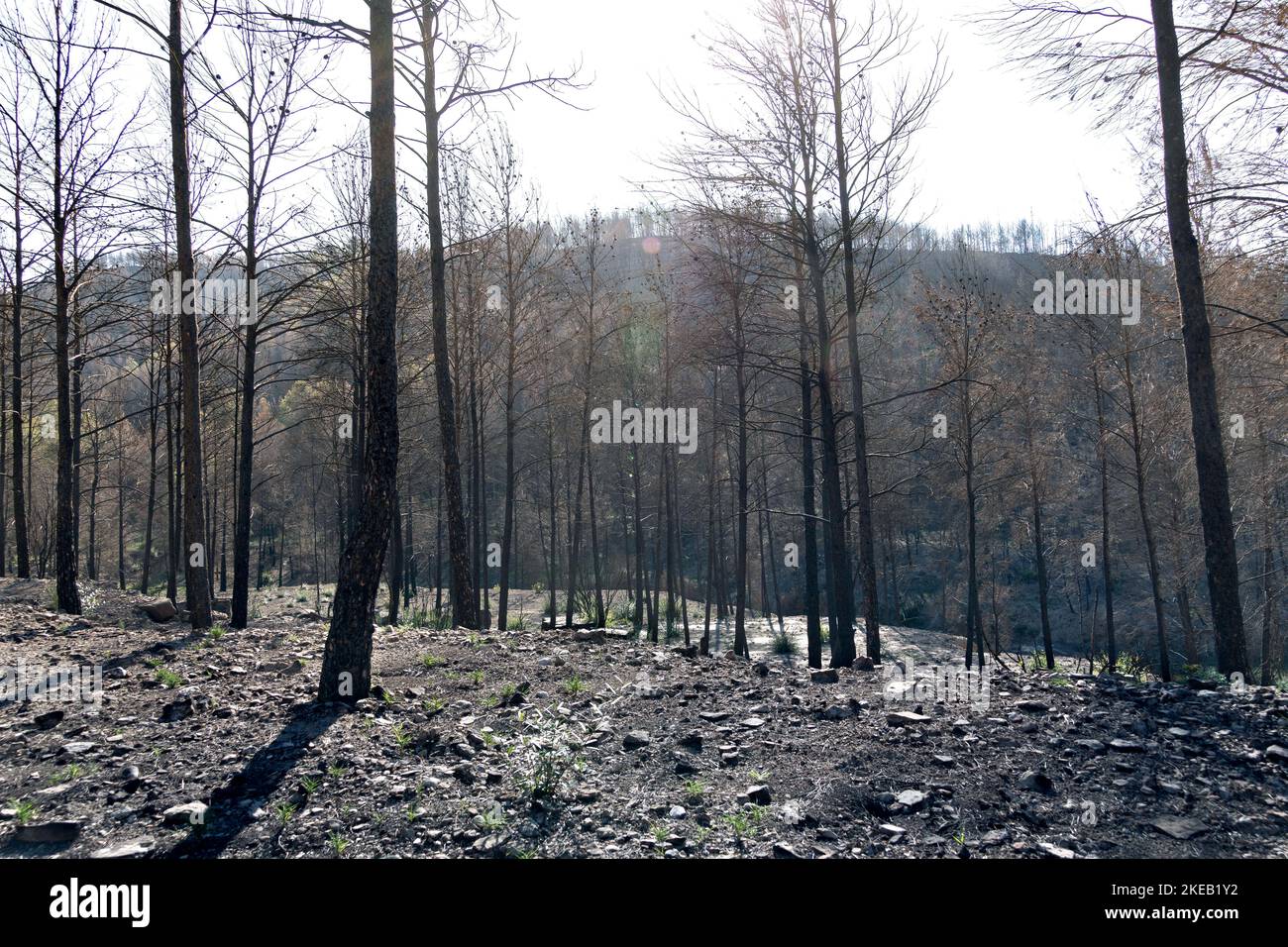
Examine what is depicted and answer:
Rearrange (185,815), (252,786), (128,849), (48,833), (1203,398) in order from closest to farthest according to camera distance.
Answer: (128,849), (48,833), (185,815), (252,786), (1203,398)

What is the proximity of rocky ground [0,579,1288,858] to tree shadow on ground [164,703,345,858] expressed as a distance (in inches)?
0.8

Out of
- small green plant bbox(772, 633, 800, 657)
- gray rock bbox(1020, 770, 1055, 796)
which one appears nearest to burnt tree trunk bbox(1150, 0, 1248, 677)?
gray rock bbox(1020, 770, 1055, 796)

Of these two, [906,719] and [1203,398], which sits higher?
[1203,398]

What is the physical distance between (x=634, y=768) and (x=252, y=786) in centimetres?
231

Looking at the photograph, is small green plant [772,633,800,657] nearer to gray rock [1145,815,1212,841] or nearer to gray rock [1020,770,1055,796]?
gray rock [1020,770,1055,796]

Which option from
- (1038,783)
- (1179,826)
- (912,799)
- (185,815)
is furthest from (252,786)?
(1179,826)

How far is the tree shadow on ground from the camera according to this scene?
396 centimetres

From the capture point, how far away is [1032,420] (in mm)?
21594

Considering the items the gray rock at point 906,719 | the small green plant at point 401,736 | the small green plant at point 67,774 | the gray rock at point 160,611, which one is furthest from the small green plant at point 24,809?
the gray rock at point 160,611

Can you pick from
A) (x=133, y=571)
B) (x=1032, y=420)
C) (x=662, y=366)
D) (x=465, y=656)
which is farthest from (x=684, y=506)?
(x=133, y=571)

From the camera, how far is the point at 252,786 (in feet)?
15.1

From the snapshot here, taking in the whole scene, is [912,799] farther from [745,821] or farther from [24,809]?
[24,809]

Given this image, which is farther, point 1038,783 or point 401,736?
point 401,736

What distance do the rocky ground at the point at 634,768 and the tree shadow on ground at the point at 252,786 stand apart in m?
0.02
